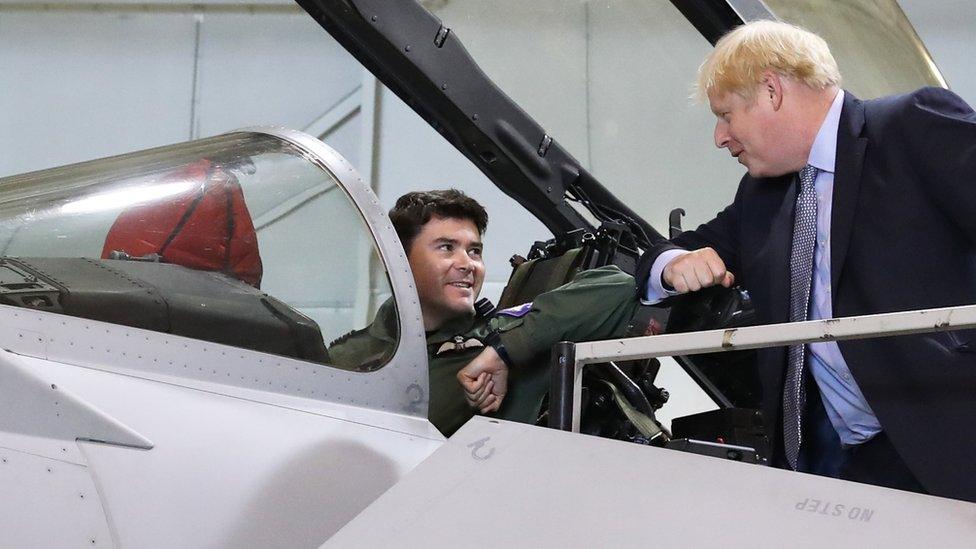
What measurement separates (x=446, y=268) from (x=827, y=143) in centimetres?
111

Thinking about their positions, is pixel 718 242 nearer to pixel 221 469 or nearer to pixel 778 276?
pixel 778 276

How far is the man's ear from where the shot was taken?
7.14ft

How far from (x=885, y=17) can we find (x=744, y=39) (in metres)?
2.21

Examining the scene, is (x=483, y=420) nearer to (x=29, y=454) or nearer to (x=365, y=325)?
(x=365, y=325)

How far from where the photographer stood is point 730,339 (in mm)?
1827

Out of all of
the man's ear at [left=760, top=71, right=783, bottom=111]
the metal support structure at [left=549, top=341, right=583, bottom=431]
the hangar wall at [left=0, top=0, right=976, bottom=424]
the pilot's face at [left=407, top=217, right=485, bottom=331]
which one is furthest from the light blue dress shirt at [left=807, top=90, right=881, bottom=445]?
the hangar wall at [left=0, top=0, right=976, bottom=424]

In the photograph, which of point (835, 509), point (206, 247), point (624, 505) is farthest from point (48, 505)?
point (835, 509)

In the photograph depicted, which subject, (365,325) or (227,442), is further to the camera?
(365,325)

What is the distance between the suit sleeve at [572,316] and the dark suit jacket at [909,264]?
1.56 ft

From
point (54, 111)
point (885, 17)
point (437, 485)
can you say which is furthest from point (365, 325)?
point (54, 111)

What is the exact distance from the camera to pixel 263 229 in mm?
2232

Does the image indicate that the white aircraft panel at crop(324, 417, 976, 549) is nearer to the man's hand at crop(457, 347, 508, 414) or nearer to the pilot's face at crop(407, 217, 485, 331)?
the man's hand at crop(457, 347, 508, 414)

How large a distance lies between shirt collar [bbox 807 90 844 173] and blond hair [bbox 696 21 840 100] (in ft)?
0.19

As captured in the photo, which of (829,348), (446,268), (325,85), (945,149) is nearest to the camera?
(945,149)
